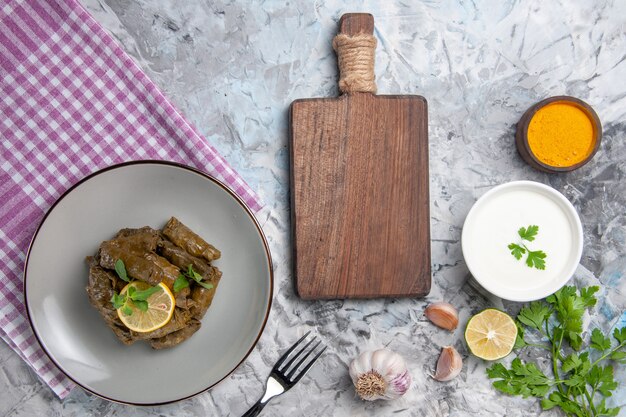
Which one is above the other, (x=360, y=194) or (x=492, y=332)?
(x=360, y=194)

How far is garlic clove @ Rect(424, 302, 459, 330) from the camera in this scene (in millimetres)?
2068

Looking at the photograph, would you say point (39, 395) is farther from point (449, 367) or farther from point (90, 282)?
point (449, 367)

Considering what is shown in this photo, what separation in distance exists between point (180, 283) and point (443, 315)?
0.88 meters

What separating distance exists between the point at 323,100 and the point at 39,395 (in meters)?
1.30

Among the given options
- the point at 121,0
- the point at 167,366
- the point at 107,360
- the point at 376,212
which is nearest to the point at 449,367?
the point at 376,212

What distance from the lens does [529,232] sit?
6.44 feet

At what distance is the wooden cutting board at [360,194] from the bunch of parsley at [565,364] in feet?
1.33

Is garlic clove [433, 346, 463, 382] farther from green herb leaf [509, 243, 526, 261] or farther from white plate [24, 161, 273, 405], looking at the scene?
white plate [24, 161, 273, 405]

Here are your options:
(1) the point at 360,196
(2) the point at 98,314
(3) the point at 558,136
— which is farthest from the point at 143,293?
(3) the point at 558,136

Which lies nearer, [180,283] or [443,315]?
[180,283]

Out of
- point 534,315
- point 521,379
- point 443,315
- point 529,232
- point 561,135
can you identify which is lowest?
point 521,379

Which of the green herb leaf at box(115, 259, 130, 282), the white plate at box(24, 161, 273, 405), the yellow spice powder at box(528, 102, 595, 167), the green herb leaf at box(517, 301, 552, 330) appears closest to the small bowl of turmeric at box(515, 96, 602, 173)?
the yellow spice powder at box(528, 102, 595, 167)

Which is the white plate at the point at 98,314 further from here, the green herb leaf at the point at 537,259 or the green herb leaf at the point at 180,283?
the green herb leaf at the point at 537,259

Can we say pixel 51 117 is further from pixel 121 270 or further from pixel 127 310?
pixel 127 310
